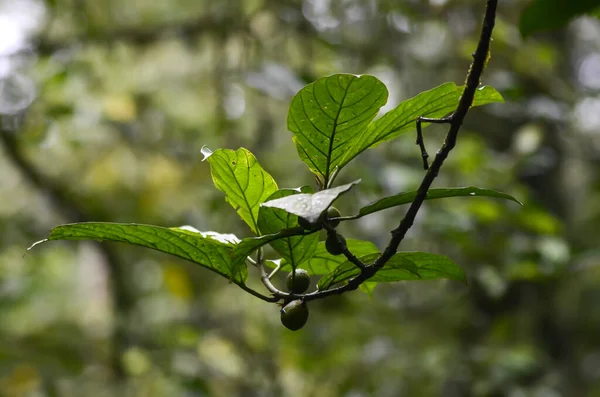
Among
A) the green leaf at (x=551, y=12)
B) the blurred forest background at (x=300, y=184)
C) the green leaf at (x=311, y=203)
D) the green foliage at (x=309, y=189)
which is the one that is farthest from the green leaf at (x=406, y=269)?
the blurred forest background at (x=300, y=184)

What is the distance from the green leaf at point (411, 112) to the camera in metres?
0.50

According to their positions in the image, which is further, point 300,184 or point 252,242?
point 300,184

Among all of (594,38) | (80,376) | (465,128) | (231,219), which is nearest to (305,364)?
(231,219)

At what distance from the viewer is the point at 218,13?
2.52m

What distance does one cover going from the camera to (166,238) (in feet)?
1.68

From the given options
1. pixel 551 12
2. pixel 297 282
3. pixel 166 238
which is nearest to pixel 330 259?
pixel 297 282

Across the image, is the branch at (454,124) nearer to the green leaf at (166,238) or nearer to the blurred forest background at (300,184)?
the green leaf at (166,238)

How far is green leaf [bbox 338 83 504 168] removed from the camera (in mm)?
503

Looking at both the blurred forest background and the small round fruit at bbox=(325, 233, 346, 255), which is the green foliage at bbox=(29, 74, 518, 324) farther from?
the blurred forest background

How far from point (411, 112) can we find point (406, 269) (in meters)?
0.14

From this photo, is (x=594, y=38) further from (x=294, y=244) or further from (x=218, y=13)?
(x=294, y=244)

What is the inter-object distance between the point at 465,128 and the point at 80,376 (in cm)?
180

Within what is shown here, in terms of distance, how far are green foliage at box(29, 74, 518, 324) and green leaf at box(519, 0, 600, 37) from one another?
249 millimetres

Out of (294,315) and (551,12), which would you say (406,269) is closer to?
(294,315)
